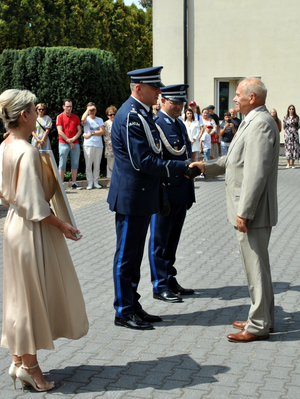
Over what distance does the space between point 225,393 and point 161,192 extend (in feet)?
6.31

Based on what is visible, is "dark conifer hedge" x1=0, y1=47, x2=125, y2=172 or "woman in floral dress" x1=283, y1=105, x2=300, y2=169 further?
"woman in floral dress" x1=283, y1=105, x2=300, y2=169

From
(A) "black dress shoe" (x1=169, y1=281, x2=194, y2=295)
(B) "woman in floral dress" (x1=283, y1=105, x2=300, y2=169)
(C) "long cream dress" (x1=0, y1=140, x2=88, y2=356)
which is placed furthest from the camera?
(B) "woman in floral dress" (x1=283, y1=105, x2=300, y2=169)

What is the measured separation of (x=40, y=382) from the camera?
3.56 metres

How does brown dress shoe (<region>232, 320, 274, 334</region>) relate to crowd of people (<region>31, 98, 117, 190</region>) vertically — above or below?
below

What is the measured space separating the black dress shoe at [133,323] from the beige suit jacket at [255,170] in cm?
120

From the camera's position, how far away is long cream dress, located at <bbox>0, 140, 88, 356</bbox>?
3.34 meters

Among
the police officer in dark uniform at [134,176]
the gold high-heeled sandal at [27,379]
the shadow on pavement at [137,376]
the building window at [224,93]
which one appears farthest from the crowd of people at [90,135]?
the gold high-heeled sandal at [27,379]

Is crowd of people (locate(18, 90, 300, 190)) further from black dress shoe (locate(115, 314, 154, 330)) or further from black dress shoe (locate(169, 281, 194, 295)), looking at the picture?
black dress shoe (locate(115, 314, 154, 330))

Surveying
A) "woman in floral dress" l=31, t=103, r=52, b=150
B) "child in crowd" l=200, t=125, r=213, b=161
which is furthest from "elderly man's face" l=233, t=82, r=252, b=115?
"child in crowd" l=200, t=125, r=213, b=161

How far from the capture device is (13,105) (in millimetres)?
3359

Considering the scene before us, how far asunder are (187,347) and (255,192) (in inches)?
52.8

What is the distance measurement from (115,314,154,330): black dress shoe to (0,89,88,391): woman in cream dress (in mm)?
1173

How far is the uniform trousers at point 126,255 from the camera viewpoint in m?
4.66

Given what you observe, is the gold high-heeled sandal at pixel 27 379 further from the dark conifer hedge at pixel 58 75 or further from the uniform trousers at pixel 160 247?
the dark conifer hedge at pixel 58 75
